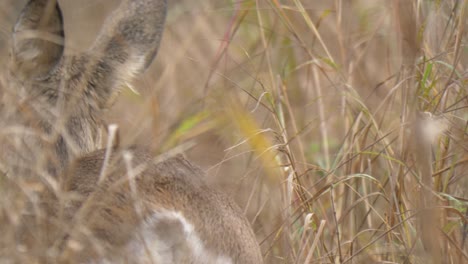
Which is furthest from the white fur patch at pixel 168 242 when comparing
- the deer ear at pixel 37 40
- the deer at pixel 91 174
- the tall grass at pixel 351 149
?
the deer ear at pixel 37 40

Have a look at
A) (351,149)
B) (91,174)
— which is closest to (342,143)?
(351,149)

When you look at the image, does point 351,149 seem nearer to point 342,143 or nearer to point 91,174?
point 342,143

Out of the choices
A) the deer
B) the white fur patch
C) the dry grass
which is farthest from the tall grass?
the white fur patch

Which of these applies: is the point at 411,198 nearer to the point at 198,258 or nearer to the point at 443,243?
the point at 443,243

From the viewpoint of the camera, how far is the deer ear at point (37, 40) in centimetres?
362

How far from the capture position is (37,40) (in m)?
3.67

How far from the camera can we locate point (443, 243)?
3475mm

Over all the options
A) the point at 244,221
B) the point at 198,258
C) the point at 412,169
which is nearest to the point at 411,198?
the point at 412,169

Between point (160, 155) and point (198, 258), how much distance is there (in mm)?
433

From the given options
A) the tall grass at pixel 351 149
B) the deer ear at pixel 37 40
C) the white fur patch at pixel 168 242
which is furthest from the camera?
the deer ear at pixel 37 40

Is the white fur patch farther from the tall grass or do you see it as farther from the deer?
the tall grass

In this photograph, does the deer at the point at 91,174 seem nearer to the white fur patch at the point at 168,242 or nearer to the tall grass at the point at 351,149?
the white fur patch at the point at 168,242

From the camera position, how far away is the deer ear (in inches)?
143

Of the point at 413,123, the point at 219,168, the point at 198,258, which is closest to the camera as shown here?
the point at 413,123
